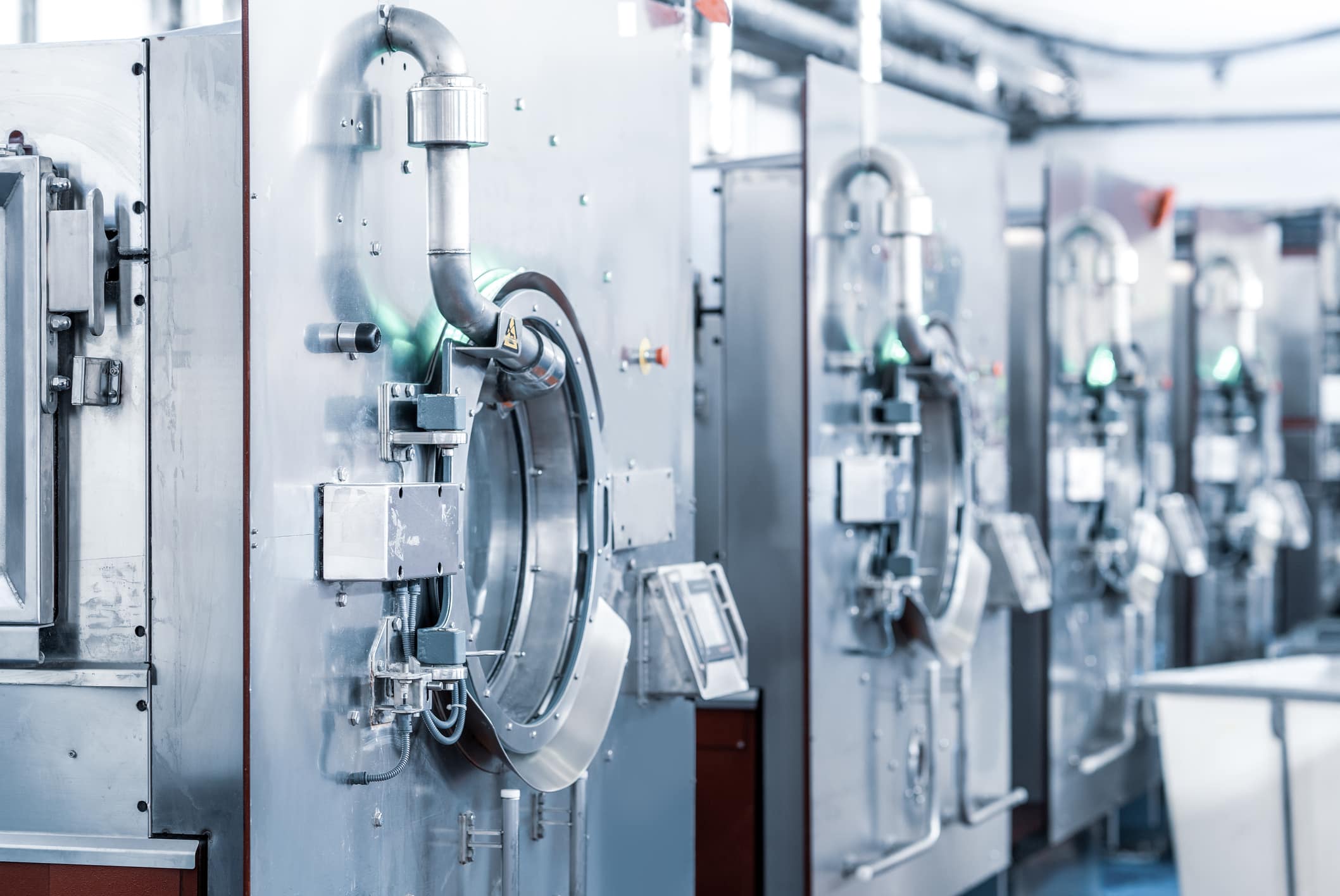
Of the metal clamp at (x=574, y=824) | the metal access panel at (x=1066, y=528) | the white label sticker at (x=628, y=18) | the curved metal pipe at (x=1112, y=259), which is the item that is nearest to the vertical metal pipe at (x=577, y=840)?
the metal clamp at (x=574, y=824)

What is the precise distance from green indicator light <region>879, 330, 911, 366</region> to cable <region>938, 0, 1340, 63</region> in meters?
2.93

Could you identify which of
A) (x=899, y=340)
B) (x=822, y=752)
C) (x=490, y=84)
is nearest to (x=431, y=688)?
(x=490, y=84)

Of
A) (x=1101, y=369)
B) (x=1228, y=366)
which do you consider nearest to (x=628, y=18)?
(x=1101, y=369)

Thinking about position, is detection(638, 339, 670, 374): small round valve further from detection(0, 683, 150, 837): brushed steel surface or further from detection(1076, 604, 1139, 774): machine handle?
detection(1076, 604, 1139, 774): machine handle

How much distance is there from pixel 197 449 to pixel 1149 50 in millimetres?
6436

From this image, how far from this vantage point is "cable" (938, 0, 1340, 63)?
6824mm

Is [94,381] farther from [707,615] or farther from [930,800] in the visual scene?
[930,800]

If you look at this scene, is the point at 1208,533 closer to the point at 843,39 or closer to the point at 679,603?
the point at 843,39

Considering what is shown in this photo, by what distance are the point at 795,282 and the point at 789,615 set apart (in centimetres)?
87

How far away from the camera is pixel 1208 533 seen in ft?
21.2

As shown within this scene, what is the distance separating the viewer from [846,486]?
380cm

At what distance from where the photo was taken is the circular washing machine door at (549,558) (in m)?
2.79

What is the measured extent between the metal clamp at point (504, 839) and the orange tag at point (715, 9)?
6.16 feet

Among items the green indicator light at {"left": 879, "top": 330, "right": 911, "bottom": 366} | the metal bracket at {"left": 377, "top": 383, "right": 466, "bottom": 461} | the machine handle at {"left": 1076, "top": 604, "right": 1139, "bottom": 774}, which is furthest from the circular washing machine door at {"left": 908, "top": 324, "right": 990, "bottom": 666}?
the metal bracket at {"left": 377, "top": 383, "right": 466, "bottom": 461}
